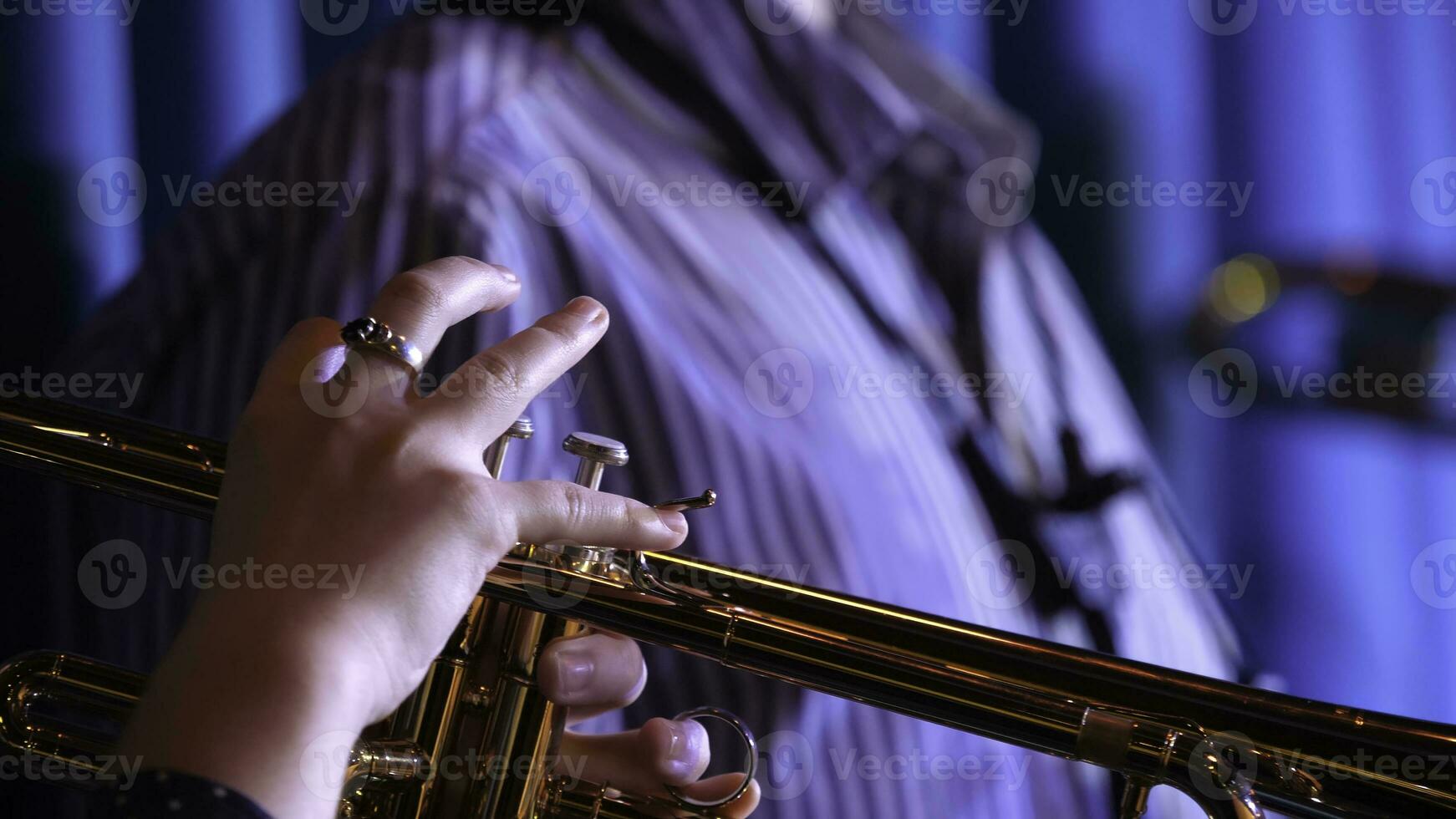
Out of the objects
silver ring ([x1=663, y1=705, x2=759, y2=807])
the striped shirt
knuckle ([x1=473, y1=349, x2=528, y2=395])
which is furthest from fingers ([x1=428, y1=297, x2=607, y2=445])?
the striped shirt

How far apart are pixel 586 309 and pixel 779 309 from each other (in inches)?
20.8

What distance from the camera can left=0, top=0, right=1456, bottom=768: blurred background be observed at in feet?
3.43

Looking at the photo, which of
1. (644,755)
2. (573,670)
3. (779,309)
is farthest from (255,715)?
(779,309)

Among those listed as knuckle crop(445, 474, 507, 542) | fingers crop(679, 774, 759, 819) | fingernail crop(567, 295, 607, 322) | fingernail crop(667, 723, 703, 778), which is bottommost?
fingers crop(679, 774, 759, 819)

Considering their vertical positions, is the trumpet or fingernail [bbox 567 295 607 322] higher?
fingernail [bbox 567 295 607 322]

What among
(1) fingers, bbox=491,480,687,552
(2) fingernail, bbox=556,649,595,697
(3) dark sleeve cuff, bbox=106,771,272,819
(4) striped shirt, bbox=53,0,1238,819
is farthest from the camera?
(4) striped shirt, bbox=53,0,1238,819

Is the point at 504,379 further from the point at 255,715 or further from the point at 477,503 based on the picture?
the point at 255,715

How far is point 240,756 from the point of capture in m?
0.37

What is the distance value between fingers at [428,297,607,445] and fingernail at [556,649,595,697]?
208 mm

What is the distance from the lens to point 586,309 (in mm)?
512

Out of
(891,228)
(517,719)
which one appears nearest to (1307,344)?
(891,228)

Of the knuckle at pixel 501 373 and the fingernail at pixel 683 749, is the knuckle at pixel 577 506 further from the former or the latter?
the fingernail at pixel 683 749

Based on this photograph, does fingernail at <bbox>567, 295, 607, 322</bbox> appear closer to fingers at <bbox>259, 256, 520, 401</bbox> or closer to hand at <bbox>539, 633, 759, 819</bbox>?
fingers at <bbox>259, 256, 520, 401</bbox>

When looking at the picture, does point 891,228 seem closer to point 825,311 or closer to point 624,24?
point 825,311
